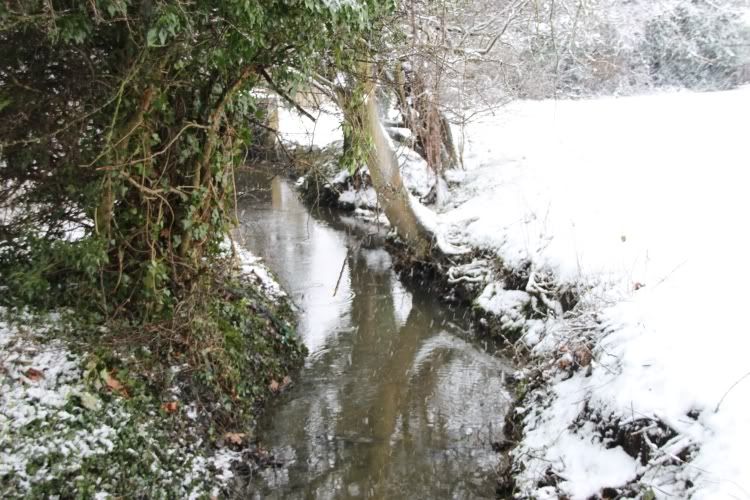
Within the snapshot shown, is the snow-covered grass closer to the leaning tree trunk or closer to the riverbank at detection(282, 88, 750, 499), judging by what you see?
the riverbank at detection(282, 88, 750, 499)

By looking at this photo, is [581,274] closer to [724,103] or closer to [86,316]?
[86,316]

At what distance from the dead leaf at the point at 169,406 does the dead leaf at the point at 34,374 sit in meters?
1.04

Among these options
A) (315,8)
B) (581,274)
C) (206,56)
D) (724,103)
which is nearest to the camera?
(315,8)

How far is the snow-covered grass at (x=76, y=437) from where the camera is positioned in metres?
4.00

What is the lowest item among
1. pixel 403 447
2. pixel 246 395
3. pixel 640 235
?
pixel 403 447

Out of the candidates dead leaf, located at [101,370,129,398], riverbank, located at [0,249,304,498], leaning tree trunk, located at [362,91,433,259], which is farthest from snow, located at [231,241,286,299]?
dead leaf, located at [101,370,129,398]

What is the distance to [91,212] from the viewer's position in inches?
211

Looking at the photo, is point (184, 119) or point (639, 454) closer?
point (639, 454)

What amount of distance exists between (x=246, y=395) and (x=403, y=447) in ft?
6.06

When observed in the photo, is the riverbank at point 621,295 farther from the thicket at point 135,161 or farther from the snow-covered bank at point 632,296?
the thicket at point 135,161

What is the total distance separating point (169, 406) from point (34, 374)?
1.16 meters

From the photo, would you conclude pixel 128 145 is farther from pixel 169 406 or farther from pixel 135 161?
pixel 169 406

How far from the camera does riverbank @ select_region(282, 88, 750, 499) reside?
4.11 meters

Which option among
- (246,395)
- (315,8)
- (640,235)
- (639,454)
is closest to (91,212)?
(246,395)
